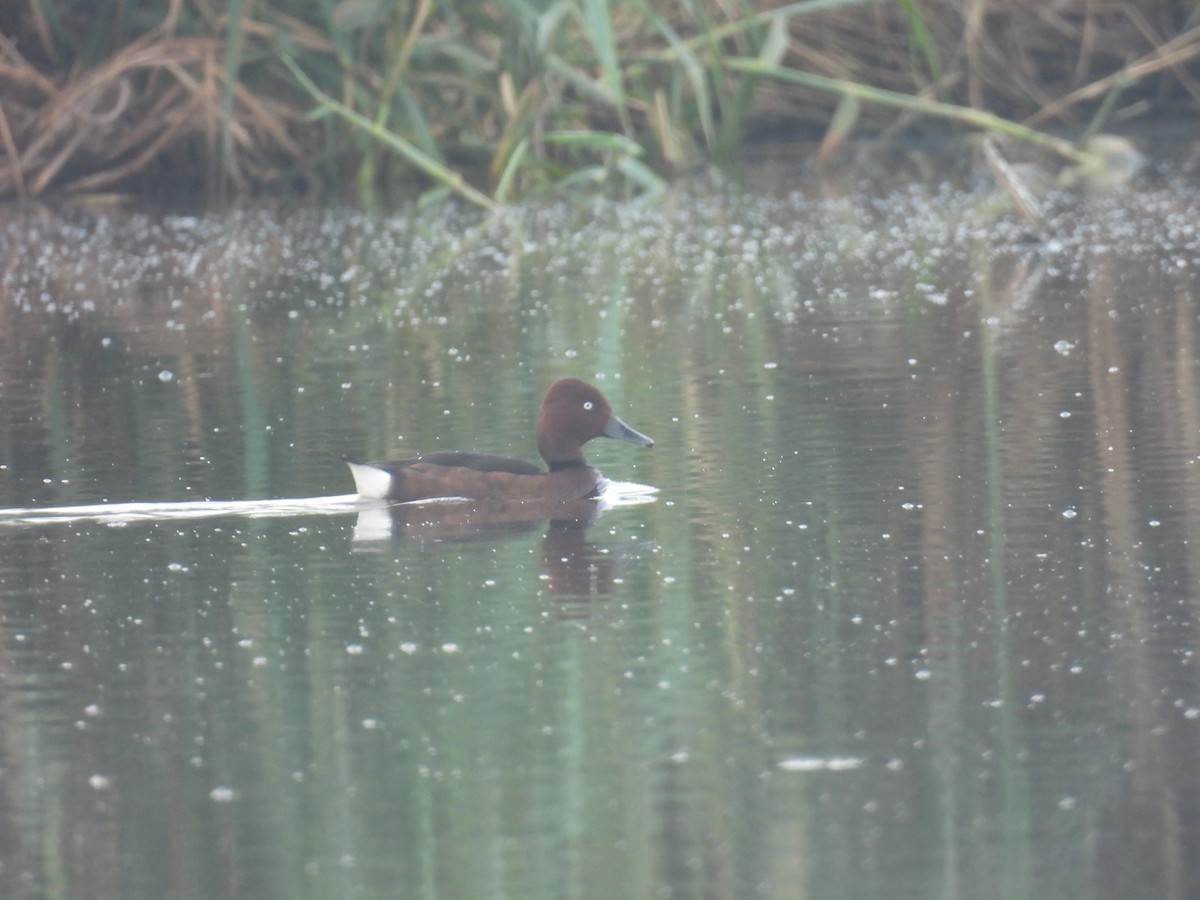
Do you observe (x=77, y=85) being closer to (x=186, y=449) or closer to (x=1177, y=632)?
(x=186, y=449)

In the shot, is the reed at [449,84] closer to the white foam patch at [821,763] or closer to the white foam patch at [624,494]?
the white foam patch at [624,494]

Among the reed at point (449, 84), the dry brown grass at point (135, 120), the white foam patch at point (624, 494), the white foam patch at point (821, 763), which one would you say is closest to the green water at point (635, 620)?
the white foam patch at point (821, 763)

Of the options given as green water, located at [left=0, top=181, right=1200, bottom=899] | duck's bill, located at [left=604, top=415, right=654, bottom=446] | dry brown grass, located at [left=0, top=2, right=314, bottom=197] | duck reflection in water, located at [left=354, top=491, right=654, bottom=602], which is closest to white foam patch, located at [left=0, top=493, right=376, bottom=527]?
green water, located at [left=0, top=181, right=1200, bottom=899]

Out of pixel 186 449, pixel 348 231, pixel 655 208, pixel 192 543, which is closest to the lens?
pixel 192 543

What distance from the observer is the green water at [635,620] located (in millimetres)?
4355

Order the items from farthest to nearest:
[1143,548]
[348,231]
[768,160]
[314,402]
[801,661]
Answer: [768,160] → [348,231] → [314,402] → [1143,548] → [801,661]

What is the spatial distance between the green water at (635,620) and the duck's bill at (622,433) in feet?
0.42

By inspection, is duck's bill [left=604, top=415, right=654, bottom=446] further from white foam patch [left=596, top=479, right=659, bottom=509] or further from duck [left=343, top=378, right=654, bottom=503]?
white foam patch [left=596, top=479, right=659, bottom=509]

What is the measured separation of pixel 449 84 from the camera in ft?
68.9

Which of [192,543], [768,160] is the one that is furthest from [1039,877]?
[768,160]

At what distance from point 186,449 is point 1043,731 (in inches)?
184

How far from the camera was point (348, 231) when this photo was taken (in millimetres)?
18672

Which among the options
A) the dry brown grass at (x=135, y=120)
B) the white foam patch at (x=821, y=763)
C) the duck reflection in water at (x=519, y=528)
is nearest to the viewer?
the white foam patch at (x=821, y=763)

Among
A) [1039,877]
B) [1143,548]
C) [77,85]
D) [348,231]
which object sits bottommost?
[1039,877]
